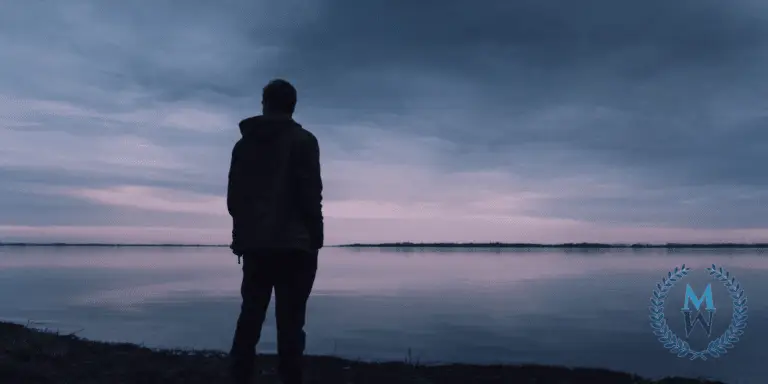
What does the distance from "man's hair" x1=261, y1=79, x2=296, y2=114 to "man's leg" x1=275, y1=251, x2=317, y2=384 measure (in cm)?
144

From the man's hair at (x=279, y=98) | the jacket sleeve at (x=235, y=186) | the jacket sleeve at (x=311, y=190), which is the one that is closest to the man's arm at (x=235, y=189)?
the jacket sleeve at (x=235, y=186)

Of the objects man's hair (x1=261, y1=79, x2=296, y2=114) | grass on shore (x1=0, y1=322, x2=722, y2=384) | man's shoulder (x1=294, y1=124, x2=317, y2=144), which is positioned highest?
man's hair (x1=261, y1=79, x2=296, y2=114)

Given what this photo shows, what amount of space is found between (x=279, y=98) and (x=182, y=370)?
17.7 ft

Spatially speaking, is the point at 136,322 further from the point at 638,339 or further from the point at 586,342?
the point at 638,339

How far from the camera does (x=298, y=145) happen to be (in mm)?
5324

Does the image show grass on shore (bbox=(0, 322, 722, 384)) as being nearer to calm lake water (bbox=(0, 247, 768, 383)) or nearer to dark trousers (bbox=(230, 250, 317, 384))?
dark trousers (bbox=(230, 250, 317, 384))

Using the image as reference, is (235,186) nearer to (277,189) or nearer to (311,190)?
(277,189)

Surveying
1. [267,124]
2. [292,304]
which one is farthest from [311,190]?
[292,304]

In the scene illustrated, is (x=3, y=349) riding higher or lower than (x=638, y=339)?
higher

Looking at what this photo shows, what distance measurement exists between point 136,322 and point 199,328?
426 centimetres

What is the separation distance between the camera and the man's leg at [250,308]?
17.5 ft

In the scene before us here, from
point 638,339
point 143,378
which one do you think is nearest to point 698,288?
point 638,339

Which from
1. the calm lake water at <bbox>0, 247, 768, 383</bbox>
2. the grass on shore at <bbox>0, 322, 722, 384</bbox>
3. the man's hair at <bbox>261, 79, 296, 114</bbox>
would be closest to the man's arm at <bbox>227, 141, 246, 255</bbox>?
the man's hair at <bbox>261, 79, 296, 114</bbox>

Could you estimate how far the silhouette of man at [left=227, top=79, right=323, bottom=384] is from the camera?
206 inches
